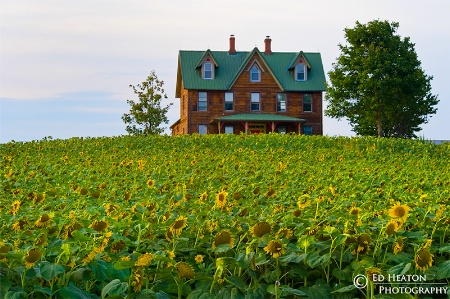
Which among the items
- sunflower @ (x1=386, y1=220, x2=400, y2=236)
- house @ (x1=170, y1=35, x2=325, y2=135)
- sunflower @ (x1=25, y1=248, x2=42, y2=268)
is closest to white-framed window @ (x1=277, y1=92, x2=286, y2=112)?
house @ (x1=170, y1=35, x2=325, y2=135)

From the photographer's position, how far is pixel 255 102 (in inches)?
1623

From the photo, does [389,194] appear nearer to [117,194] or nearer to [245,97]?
[117,194]

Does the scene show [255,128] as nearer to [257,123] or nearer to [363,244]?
[257,123]

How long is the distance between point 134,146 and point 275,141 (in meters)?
4.74

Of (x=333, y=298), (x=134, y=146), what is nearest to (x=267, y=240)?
(x=333, y=298)

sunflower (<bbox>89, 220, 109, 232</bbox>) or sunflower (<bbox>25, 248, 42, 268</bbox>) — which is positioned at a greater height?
sunflower (<bbox>89, 220, 109, 232</bbox>)

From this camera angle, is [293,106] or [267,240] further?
[293,106]

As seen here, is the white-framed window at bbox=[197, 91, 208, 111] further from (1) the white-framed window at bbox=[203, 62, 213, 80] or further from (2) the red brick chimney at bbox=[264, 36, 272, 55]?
(2) the red brick chimney at bbox=[264, 36, 272, 55]

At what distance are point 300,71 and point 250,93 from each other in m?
3.87

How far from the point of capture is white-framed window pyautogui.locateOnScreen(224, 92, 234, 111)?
4094 cm

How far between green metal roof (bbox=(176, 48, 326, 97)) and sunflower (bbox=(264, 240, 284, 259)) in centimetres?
3677

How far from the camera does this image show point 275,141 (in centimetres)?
2073

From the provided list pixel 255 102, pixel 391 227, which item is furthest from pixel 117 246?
pixel 255 102

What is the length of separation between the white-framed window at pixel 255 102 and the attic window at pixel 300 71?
120 inches
